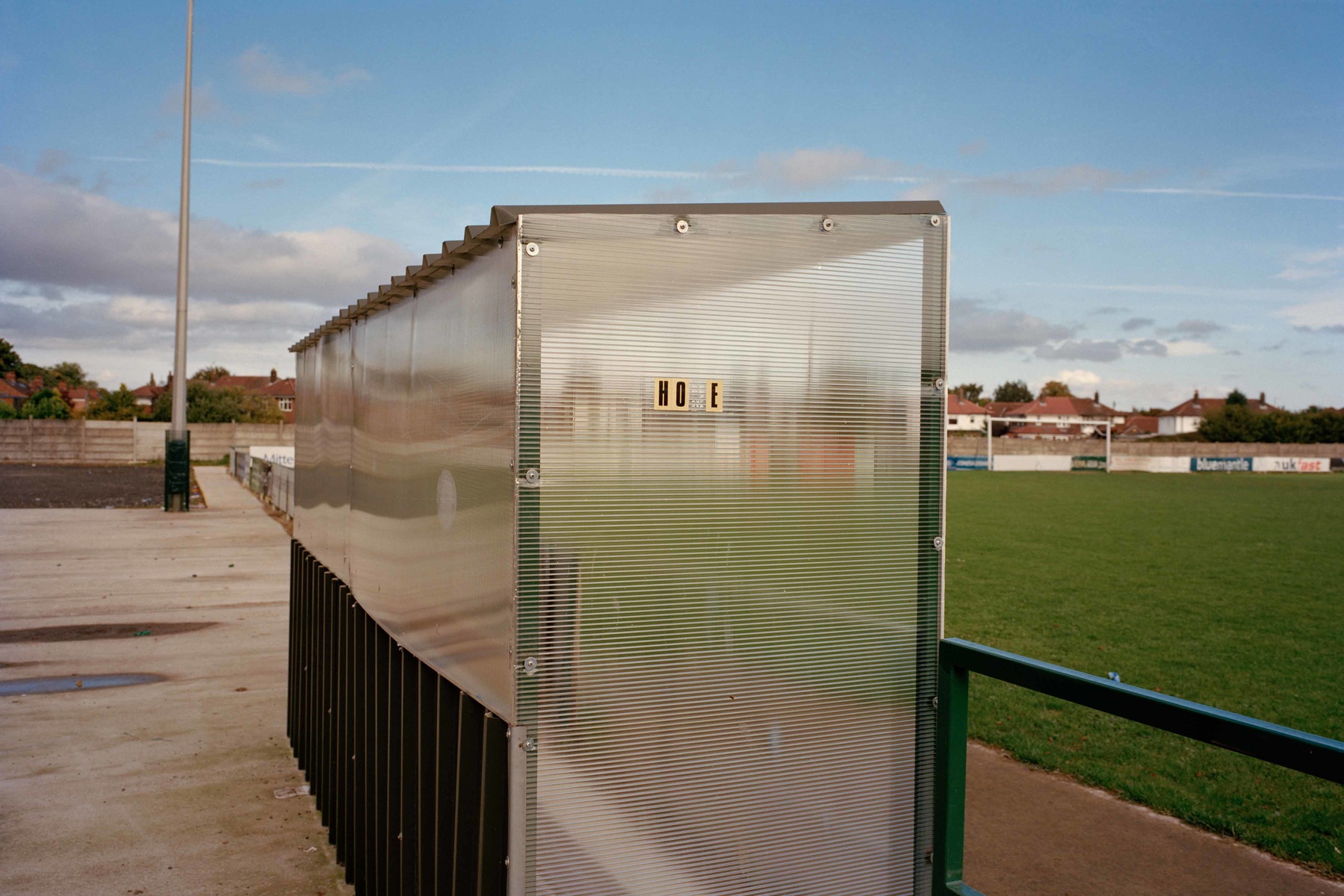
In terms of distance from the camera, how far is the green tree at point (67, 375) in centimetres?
13400

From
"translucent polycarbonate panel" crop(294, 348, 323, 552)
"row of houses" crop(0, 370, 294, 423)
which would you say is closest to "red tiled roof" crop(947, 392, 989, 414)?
"row of houses" crop(0, 370, 294, 423)

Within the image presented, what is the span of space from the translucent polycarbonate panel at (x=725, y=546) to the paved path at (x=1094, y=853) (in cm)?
200

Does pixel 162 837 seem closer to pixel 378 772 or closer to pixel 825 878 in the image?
pixel 378 772

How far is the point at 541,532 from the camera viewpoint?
265cm

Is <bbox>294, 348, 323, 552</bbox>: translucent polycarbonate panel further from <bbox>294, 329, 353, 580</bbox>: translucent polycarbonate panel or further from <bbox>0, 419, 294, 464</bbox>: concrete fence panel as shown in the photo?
<bbox>0, 419, 294, 464</bbox>: concrete fence panel

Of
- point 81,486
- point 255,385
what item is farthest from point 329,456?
point 255,385

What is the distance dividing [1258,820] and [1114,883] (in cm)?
140

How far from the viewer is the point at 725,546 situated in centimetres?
274

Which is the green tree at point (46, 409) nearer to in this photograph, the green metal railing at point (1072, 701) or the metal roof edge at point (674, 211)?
the metal roof edge at point (674, 211)

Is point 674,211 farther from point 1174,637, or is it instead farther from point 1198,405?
point 1198,405

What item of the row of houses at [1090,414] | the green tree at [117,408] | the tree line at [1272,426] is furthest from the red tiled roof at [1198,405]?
the green tree at [117,408]

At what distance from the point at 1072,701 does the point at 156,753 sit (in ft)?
19.5

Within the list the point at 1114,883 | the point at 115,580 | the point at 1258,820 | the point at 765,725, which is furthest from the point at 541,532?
the point at 115,580

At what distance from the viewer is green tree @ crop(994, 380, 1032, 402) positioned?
18188 centimetres
